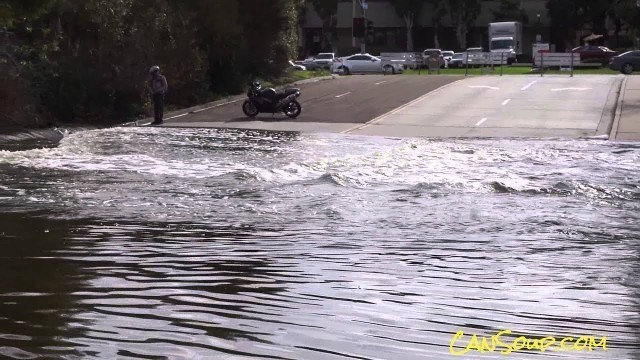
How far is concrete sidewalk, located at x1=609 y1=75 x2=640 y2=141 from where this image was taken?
26844 mm

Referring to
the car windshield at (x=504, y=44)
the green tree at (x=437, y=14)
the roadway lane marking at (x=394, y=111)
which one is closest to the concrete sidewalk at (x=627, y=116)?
the roadway lane marking at (x=394, y=111)

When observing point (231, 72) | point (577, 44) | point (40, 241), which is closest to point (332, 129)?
point (231, 72)

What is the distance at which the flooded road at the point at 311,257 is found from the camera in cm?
709

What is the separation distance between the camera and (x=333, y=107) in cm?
3528

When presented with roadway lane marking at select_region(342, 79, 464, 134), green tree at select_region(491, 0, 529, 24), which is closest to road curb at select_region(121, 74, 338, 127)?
roadway lane marking at select_region(342, 79, 464, 134)

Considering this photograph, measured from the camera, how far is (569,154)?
2200 centimetres

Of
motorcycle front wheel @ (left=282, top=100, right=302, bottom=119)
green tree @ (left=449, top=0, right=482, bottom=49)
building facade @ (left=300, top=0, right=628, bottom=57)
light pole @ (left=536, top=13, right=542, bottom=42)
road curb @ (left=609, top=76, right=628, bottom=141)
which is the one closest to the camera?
road curb @ (left=609, top=76, right=628, bottom=141)

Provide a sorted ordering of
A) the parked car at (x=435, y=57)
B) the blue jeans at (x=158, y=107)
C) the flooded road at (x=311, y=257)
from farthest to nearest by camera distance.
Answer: the parked car at (x=435, y=57) < the blue jeans at (x=158, y=107) < the flooded road at (x=311, y=257)

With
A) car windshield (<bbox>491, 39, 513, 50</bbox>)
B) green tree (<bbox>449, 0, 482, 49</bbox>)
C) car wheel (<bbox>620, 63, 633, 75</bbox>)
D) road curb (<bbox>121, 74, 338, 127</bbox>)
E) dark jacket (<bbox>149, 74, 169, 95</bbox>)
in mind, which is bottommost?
road curb (<bbox>121, 74, 338, 127</bbox>)

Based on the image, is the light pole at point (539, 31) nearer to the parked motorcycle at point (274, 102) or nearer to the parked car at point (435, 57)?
the parked car at point (435, 57)

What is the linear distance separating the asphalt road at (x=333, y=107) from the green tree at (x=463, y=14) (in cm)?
4852

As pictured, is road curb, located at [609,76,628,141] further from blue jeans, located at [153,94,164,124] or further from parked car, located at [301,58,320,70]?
parked car, located at [301,58,320,70]

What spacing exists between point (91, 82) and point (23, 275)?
22170 mm

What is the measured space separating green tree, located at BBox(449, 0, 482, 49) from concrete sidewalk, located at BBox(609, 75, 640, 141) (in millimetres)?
54161
